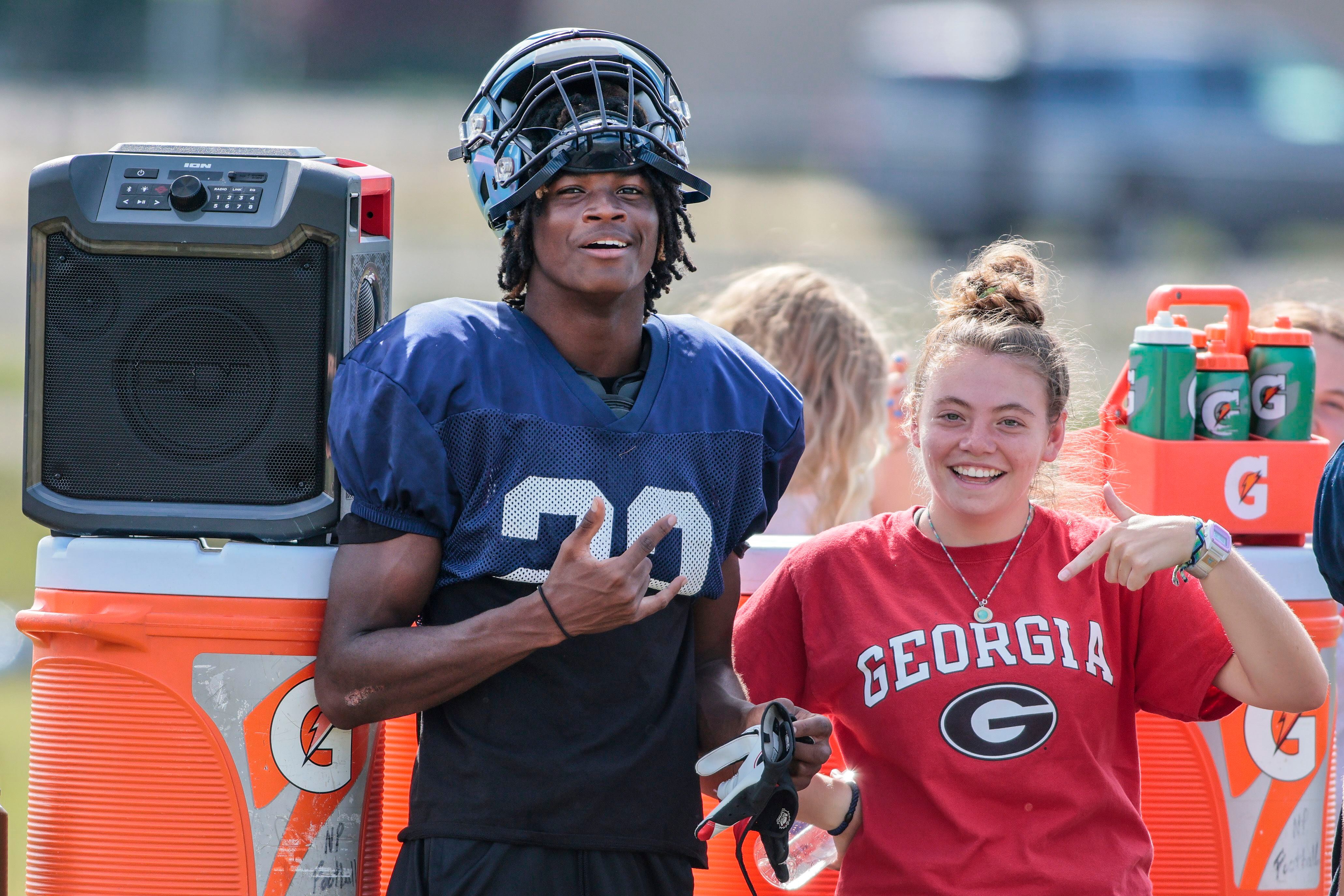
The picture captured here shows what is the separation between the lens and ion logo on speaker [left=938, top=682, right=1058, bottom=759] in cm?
227

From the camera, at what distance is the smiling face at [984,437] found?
7.80 ft

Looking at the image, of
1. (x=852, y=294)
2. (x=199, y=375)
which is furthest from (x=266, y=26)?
(x=199, y=375)

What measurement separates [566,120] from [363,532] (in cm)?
70

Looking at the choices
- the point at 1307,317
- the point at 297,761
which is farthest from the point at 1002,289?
the point at 1307,317

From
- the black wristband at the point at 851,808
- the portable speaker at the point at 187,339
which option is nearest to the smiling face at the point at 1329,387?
the black wristband at the point at 851,808

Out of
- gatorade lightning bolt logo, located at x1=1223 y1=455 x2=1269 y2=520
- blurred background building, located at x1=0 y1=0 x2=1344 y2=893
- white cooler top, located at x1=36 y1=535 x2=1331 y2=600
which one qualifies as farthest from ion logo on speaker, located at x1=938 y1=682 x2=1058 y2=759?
blurred background building, located at x1=0 y1=0 x2=1344 y2=893

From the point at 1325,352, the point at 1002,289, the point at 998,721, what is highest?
the point at 1002,289

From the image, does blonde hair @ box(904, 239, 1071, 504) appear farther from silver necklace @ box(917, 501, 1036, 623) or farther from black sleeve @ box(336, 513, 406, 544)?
black sleeve @ box(336, 513, 406, 544)

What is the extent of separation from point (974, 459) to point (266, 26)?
15739 mm

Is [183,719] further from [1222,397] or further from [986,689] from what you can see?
[1222,397]

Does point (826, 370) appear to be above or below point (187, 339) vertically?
below

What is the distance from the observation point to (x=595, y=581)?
203cm

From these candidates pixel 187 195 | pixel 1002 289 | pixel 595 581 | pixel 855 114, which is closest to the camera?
pixel 595 581

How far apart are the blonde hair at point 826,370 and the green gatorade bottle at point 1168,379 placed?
1.09 meters
